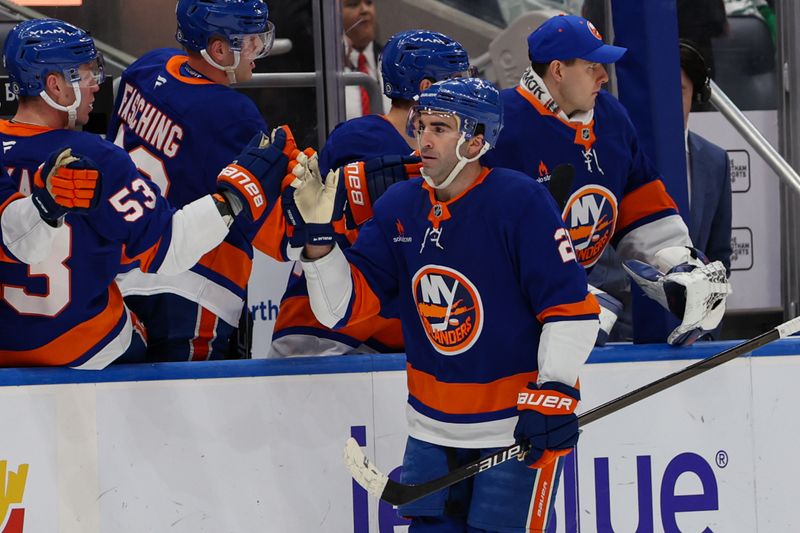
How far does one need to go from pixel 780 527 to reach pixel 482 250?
1248mm

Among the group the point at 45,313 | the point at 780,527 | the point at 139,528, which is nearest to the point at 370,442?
the point at 139,528

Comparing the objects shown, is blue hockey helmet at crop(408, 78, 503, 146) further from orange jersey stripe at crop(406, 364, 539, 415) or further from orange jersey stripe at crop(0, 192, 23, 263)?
orange jersey stripe at crop(0, 192, 23, 263)

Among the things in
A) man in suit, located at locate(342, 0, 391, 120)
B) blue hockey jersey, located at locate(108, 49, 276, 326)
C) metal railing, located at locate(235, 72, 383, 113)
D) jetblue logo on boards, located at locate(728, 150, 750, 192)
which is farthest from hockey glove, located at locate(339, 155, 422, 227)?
jetblue logo on boards, located at locate(728, 150, 750, 192)

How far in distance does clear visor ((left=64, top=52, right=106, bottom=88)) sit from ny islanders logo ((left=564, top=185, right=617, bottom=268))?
1.20m

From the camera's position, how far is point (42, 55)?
3021 millimetres

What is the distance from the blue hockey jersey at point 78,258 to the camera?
293 cm

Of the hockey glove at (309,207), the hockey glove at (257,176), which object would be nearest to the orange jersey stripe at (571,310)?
the hockey glove at (309,207)

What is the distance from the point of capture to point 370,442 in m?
3.20

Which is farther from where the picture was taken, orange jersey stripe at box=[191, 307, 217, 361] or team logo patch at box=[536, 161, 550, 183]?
orange jersey stripe at box=[191, 307, 217, 361]

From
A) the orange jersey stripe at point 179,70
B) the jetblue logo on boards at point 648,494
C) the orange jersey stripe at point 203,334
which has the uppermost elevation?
the orange jersey stripe at point 179,70

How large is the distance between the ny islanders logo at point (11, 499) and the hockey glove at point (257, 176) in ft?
2.70

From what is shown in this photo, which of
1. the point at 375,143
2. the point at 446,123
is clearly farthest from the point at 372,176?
the point at 446,123

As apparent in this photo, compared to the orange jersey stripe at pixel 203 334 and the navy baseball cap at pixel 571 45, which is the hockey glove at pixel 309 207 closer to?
the orange jersey stripe at pixel 203 334

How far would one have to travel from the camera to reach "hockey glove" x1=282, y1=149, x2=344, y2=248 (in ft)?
8.87
